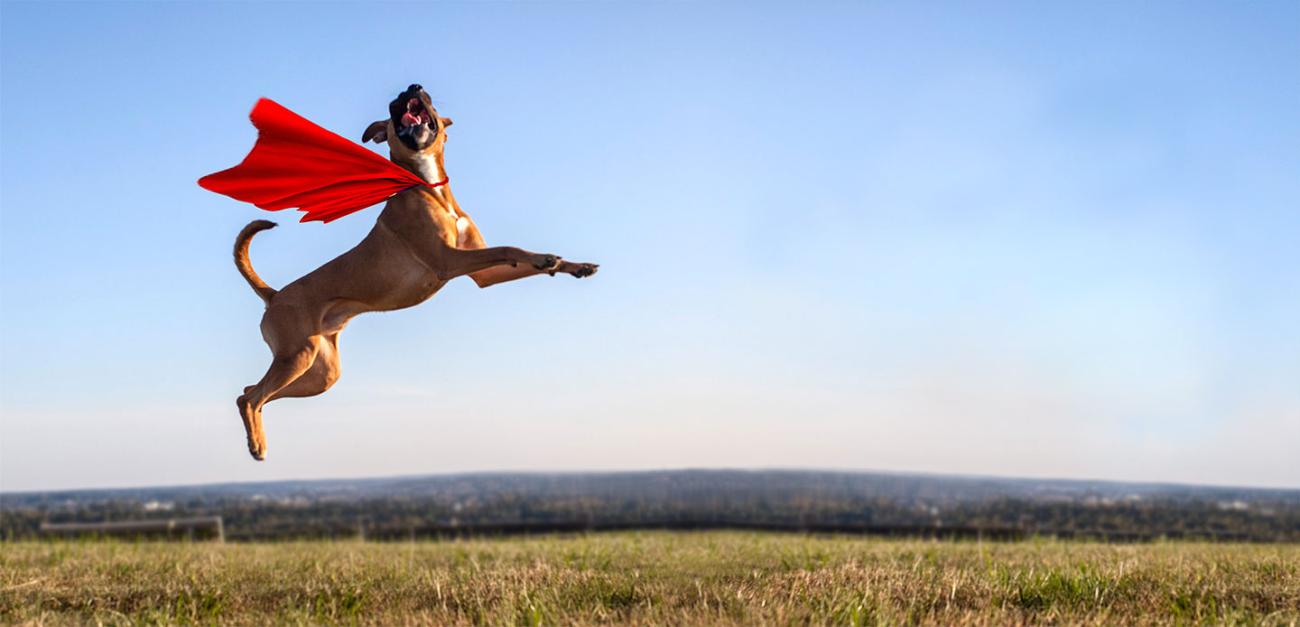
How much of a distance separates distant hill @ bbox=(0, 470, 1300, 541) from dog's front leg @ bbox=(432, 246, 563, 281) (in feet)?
44.0

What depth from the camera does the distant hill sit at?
2022 cm

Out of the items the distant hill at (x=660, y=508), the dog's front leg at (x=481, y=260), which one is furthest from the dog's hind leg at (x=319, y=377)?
the distant hill at (x=660, y=508)

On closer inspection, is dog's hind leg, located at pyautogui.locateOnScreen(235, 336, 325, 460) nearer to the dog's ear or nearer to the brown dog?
the brown dog

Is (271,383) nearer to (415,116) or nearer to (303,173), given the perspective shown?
(303,173)

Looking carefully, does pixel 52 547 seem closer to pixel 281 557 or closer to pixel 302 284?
pixel 281 557

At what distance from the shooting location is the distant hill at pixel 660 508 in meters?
20.2

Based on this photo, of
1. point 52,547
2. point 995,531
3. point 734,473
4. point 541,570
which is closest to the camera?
point 541,570

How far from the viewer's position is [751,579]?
8328 millimetres

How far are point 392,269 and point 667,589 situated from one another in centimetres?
304

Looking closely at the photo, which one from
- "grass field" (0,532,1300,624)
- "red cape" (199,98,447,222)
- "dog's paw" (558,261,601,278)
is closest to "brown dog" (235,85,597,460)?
"dog's paw" (558,261,601,278)

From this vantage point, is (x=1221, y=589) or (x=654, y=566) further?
(x=654, y=566)

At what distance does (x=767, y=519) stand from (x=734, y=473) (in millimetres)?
29731

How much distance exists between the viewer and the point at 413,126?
21.7 feet

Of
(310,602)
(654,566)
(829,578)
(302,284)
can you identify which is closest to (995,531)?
(654,566)
